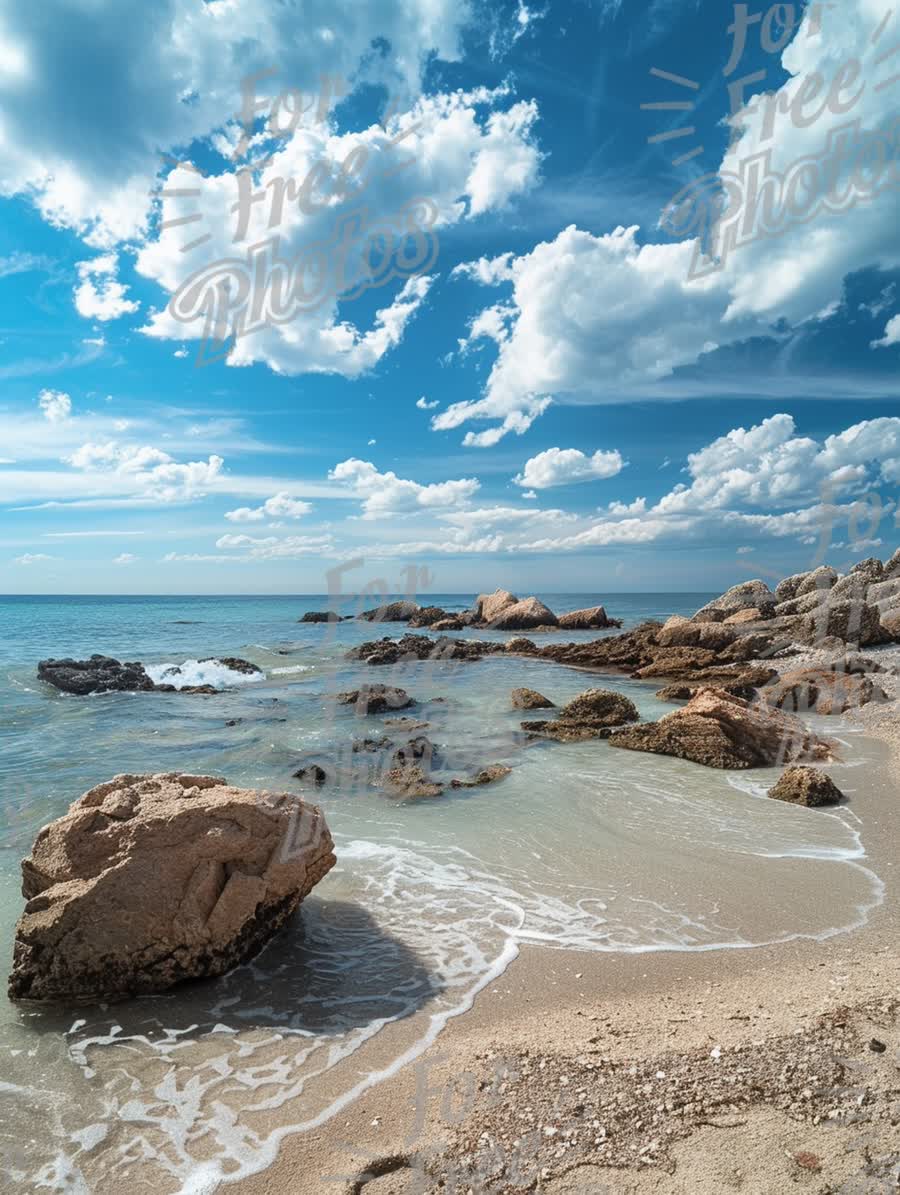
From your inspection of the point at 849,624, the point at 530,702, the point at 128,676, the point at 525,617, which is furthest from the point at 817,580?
the point at 128,676

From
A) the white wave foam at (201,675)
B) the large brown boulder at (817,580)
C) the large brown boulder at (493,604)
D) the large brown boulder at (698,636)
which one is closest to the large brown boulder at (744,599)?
the large brown boulder at (817,580)

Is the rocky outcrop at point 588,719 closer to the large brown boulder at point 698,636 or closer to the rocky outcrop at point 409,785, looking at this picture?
the rocky outcrop at point 409,785

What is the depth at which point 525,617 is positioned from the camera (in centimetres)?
4969

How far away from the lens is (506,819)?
9.00 meters

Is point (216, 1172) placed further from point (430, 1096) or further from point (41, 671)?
point (41, 671)

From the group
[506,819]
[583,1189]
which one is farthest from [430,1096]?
[506,819]

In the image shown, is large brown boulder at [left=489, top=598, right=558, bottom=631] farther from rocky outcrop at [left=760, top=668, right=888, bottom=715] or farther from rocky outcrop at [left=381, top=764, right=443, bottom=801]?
rocky outcrop at [left=381, top=764, right=443, bottom=801]

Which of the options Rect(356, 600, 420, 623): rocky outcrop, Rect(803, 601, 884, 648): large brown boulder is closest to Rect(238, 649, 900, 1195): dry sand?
Rect(803, 601, 884, 648): large brown boulder

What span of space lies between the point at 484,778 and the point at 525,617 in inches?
1543

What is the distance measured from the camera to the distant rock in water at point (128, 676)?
2048cm

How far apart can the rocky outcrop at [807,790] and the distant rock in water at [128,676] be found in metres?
17.8

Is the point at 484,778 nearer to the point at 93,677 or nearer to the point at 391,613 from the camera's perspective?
the point at 93,677

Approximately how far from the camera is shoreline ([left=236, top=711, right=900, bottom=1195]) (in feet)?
9.67

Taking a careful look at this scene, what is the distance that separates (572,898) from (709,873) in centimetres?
167
